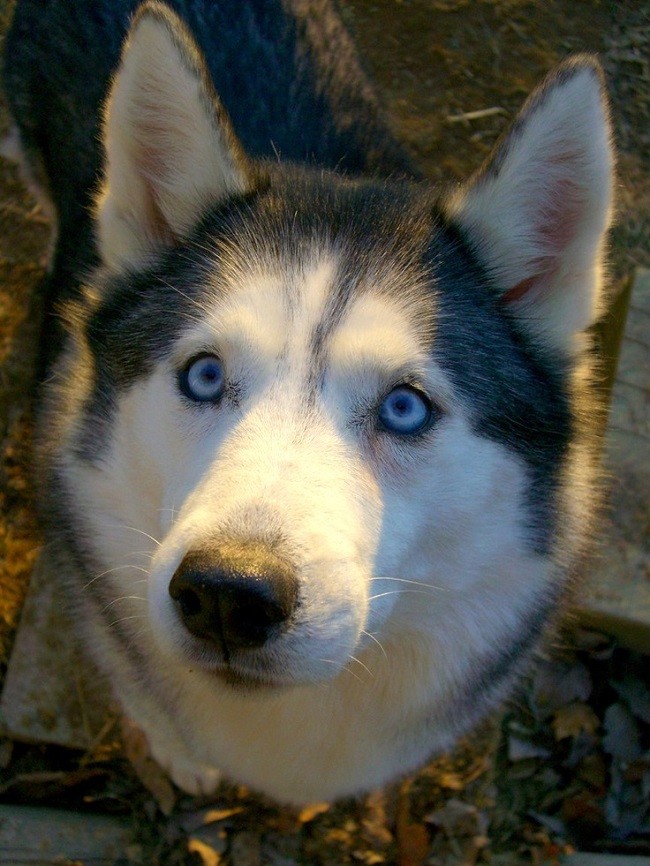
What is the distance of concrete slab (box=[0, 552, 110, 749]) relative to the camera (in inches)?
122

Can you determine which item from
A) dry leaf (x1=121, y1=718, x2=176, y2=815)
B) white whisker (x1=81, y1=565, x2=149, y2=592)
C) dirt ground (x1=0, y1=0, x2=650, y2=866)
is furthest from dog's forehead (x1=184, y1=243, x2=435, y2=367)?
dry leaf (x1=121, y1=718, x2=176, y2=815)

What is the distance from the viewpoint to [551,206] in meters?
1.93

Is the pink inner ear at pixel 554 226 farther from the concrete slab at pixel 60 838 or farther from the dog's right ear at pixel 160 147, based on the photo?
the concrete slab at pixel 60 838

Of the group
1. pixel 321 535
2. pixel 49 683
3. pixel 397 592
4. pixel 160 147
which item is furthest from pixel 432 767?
pixel 160 147

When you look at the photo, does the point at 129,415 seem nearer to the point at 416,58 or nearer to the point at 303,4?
the point at 303,4

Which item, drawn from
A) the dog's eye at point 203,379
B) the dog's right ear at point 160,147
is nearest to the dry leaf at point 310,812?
the dog's eye at point 203,379

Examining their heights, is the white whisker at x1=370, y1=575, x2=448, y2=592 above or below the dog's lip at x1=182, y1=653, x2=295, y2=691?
above

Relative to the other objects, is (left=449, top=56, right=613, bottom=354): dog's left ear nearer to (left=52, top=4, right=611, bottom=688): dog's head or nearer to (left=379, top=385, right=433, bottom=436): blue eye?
(left=52, top=4, right=611, bottom=688): dog's head

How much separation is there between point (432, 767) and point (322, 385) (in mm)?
2064

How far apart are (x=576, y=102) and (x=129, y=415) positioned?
126cm

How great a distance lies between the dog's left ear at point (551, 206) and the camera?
173cm

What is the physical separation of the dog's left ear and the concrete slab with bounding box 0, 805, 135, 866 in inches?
91.9

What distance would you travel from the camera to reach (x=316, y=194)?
2.11 meters

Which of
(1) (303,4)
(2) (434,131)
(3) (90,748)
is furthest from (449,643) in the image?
(2) (434,131)
